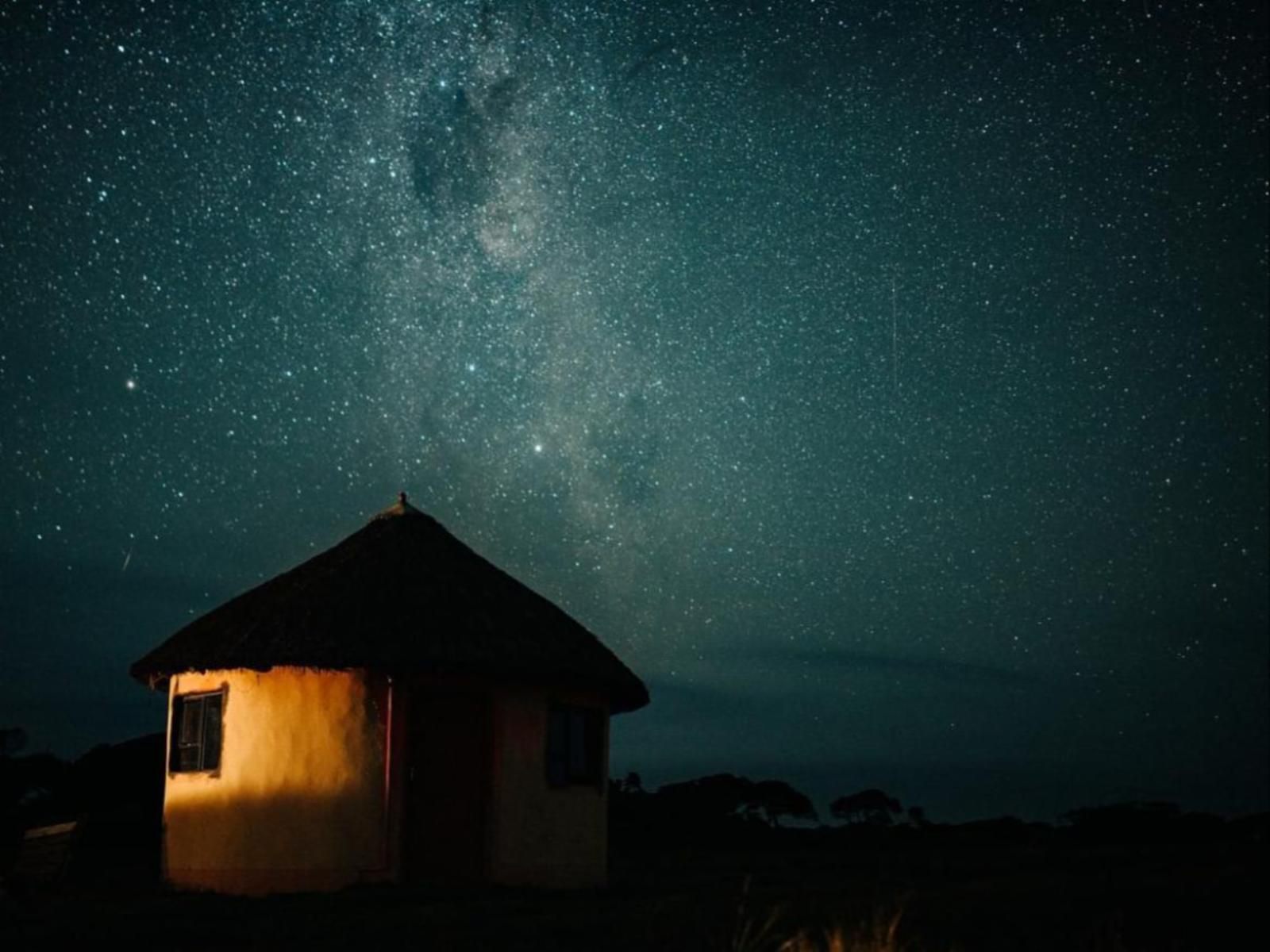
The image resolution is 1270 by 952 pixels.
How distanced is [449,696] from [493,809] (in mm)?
1446


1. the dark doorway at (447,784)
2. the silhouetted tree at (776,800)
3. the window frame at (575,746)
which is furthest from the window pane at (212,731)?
the silhouetted tree at (776,800)

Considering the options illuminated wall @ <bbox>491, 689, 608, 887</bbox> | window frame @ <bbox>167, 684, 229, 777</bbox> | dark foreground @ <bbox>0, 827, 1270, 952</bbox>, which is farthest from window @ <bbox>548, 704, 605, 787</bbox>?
window frame @ <bbox>167, 684, 229, 777</bbox>

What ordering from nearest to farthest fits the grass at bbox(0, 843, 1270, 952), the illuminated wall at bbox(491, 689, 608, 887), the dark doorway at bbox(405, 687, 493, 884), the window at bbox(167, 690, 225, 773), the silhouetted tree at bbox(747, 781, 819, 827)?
1. the grass at bbox(0, 843, 1270, 952)
2. the illuminated wall at bbox(491, 689, 608, 887)
3. the dark doorway at bbox(405, 687, 493, 884)
4. the window at bbox(167, 690, 225, 773)
5. the silhouetted tree at bbox(747, 781, 819, 827)

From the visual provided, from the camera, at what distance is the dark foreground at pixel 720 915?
1023 cm

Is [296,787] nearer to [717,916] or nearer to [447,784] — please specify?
[447,784]

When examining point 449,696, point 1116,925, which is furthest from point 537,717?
point 1116,925

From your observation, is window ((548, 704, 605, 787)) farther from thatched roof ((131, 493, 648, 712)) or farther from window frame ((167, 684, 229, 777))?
window frame ((167, 684, 229, 777))

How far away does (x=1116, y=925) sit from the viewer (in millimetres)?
11195

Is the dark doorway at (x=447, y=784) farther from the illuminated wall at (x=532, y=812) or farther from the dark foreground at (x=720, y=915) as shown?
the dark foreground at (x=720, y=915)

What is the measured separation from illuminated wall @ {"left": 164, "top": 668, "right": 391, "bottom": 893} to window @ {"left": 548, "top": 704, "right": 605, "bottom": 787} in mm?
2102

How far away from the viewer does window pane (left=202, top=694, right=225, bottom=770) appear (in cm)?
1648

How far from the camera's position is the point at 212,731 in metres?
16.6

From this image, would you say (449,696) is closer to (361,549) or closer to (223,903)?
(361,549)

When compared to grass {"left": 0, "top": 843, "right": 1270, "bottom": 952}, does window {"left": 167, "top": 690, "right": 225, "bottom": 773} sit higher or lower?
higher
